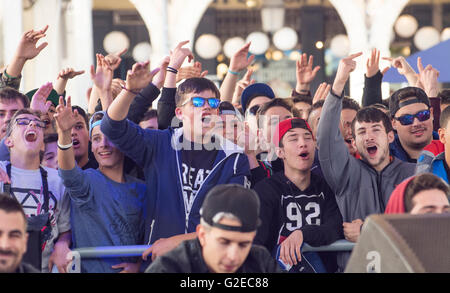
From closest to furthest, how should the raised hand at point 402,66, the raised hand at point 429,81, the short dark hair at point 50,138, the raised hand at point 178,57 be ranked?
the short dark hair at point 50,138, the raised hand at point 178,57, the raised hand at point 429,81, the raised hand at point 402,66

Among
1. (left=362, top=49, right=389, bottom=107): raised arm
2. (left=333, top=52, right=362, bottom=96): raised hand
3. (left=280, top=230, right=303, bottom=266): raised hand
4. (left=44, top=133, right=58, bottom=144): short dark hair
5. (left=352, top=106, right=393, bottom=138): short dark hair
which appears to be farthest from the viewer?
(left=362, top=49, right=389, bottom=107): raised arm

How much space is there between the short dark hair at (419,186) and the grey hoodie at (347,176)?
41.9 inches

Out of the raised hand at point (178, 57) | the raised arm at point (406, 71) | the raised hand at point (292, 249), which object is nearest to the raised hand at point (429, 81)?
the raised arm at point (406, 71)

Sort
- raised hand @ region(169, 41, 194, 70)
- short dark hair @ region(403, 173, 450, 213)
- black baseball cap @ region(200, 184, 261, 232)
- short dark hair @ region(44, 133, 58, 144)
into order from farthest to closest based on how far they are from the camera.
→ raised hand @ region(169, 41, 194, 70), short dark hair @ region(44, 133, 58, 144), short dark hair @ region(403, 173, 450, 213), black baseball cap @ region(200, 184, 261, 232)

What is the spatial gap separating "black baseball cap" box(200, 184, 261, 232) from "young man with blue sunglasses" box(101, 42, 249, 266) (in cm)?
115

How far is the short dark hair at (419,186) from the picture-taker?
324cm

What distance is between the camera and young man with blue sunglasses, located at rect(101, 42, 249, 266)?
4207 mm

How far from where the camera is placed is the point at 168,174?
433 centimetres

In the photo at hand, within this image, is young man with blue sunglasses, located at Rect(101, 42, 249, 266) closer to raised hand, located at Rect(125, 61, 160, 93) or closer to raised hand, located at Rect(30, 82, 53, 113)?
raised hand, located at Rect(125, 61, 160, 93)

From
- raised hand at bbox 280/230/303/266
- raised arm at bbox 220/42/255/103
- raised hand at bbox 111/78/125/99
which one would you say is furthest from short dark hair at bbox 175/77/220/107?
raised arm at bbox 220/42/255/103

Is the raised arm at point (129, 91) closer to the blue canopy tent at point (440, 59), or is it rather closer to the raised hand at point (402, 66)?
the raised hand at point (402, 66)

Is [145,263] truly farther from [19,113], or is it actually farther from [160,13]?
[160,13]
